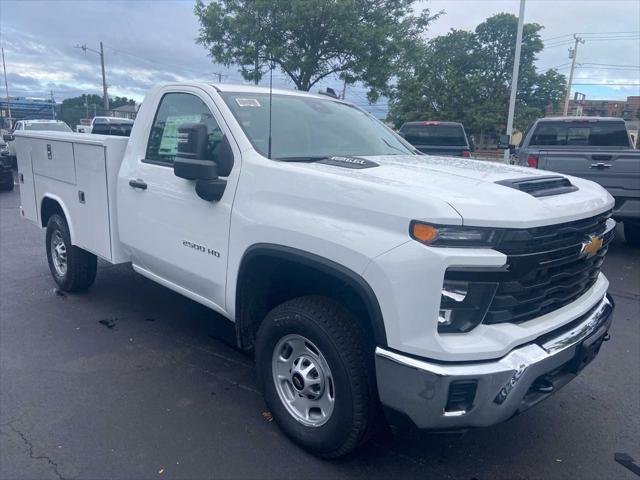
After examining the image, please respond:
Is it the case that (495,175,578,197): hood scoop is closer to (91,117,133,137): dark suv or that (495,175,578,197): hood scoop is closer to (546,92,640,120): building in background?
(91,117,133,137): dark suv

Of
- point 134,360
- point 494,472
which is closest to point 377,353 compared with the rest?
point 494,472

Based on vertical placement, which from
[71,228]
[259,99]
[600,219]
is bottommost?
[71,228]

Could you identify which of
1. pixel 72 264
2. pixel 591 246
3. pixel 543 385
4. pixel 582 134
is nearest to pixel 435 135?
pixel 582 134

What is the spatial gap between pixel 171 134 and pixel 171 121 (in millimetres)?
113

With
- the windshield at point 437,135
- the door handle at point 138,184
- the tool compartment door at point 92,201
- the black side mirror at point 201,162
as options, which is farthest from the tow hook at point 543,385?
the windshield at point 437,135

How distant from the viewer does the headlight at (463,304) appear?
2.31 metres

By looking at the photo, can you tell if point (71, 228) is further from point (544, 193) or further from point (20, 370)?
point (544, 193)

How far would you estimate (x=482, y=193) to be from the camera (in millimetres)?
2486

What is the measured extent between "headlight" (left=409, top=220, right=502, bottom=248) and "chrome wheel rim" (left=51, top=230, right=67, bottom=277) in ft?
14.8

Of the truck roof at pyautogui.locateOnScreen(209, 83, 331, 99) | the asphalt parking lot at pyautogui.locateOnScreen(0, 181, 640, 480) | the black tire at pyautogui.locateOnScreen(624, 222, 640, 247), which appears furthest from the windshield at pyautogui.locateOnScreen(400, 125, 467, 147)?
the truck roof at pyautogui.locateOnScreen(209, 83, 331, 99)

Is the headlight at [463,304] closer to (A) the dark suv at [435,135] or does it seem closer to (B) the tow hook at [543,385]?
(B) the tow hook at [543,385]

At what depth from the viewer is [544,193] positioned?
2.70m

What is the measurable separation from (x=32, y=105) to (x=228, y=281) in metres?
52.0

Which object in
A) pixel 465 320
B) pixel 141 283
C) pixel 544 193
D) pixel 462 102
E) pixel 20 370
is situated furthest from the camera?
pixel 462 102
